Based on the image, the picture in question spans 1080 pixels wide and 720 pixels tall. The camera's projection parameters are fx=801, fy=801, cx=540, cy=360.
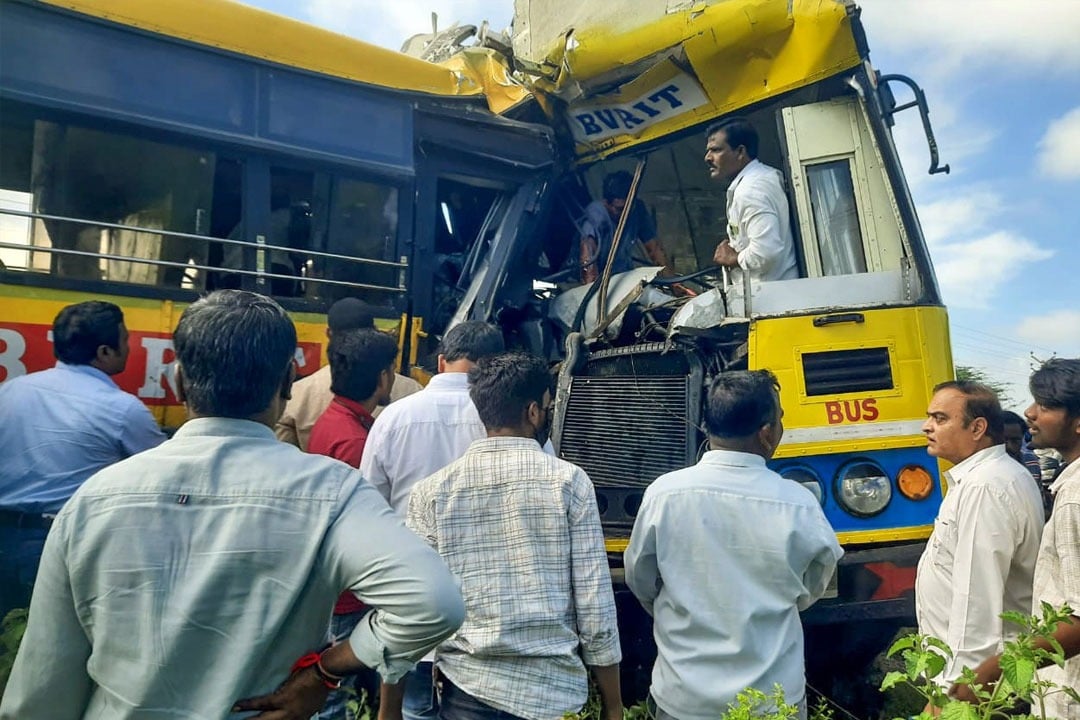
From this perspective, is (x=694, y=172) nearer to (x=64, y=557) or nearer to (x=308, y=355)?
(x=308, y=355)

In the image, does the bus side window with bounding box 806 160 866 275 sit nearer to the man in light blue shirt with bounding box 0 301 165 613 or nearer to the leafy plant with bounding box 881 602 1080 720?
the leafy plant with bounding box 881 602 1080 720

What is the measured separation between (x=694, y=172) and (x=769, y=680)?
3244 millimetres

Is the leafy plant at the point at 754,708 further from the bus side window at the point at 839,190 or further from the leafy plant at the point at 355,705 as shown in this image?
the bus side window at the point at 839,190

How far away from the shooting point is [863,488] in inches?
121

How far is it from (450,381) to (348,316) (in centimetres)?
85

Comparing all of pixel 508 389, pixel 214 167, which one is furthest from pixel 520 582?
pixel 214 167

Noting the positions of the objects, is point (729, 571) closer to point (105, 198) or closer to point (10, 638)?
point (10, 638)

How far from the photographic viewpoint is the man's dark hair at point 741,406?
7.02 ft

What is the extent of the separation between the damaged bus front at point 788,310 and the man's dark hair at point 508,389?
1288 mm

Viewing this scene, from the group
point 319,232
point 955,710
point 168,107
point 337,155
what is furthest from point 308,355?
point 955,710

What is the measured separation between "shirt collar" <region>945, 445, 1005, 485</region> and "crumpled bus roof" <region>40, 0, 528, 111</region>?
289cm

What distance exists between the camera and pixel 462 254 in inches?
173

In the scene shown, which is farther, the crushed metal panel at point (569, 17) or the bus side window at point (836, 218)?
the crushed metal panel at point (569, 17)

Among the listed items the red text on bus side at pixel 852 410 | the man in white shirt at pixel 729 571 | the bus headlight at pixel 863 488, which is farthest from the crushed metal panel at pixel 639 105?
the man in white shirt at pixel 729 571
